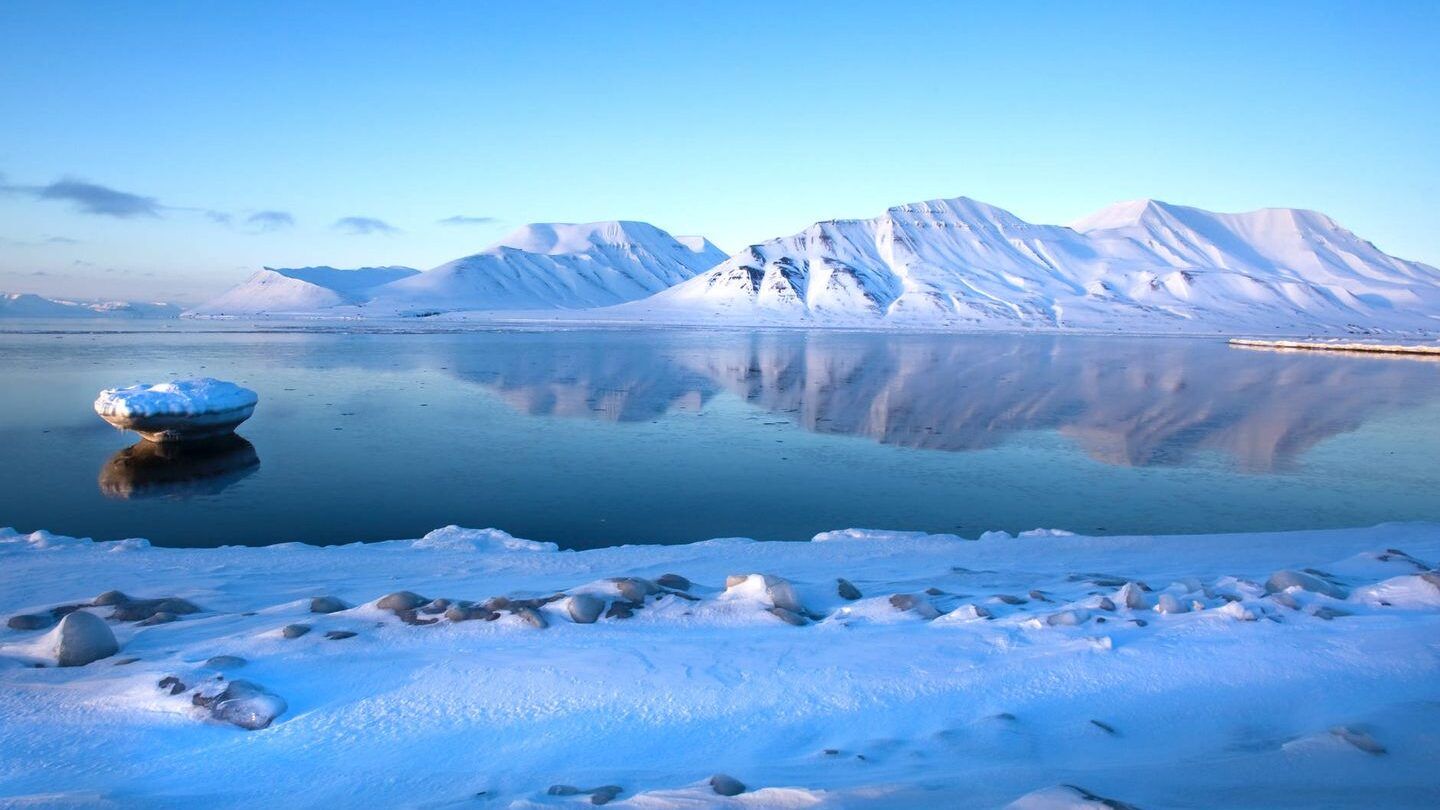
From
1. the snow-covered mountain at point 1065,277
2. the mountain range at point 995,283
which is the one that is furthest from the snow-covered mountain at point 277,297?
the snow-covered mountain at point 1065,277

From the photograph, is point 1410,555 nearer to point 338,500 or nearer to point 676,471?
point 676,471

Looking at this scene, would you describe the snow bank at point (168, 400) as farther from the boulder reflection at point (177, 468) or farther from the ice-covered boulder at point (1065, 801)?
the ice-covered boulder at point (1065, 801)

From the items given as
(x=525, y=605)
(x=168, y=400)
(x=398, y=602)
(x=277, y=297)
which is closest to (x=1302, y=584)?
(x=525, y=605)

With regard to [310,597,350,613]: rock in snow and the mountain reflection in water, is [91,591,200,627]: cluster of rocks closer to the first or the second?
[310,597,350,613]: rock in snow

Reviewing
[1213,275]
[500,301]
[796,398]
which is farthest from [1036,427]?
[500,301]

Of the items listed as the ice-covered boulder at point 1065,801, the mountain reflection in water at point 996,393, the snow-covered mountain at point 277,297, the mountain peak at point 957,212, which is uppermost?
the mountain peak at point 957,212

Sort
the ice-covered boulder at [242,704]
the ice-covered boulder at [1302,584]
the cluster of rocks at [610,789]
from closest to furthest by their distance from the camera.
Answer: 1. the cluster of rocks at [610,789]
2. the ice-covered boulder at [242,704]
3. the ice-covered boulder at [1302,584]
